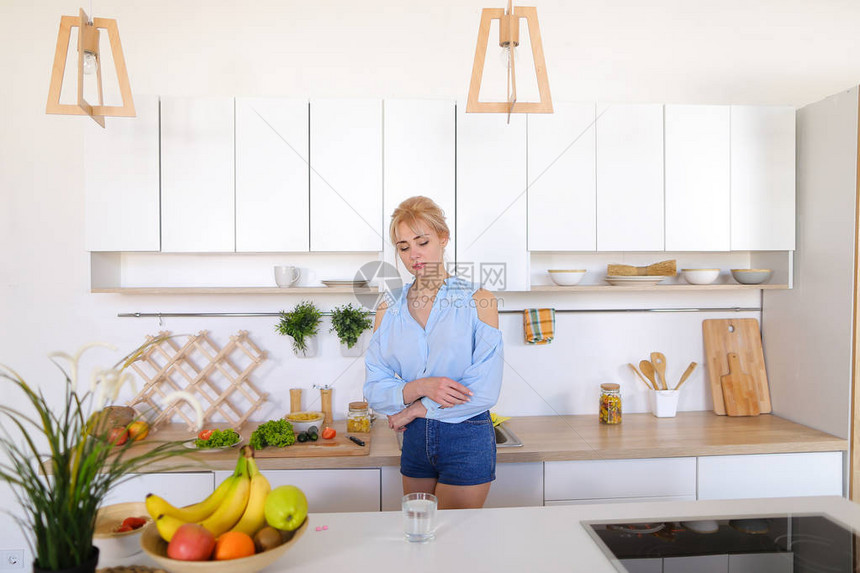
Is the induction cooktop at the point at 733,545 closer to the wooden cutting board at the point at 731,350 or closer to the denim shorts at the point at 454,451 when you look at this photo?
the denim shorts at the point at 454,451

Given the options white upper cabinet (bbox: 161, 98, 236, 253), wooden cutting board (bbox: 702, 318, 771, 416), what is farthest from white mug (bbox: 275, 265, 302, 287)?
wooden cutting board (bbox: 702, 318, 771, 416)

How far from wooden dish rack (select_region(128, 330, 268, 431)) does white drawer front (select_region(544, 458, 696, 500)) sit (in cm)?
130

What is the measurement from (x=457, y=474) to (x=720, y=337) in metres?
1.70

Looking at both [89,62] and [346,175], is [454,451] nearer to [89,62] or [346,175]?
[346,175]

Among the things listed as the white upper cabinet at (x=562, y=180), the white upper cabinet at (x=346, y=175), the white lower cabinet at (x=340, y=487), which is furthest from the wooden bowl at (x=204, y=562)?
the white upper cabinet at (x=562, y=180)

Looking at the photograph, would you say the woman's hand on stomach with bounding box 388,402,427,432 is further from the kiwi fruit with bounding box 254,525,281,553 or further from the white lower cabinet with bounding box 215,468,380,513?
the kiwi fruit with bounding box 254,525,281,553

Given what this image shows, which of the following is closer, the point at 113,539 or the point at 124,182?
the point at 113,539

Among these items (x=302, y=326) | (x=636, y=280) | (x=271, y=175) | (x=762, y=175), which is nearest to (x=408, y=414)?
(x=302, y=326)

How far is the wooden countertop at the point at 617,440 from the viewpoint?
6.91ft

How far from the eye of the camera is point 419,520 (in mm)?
1202

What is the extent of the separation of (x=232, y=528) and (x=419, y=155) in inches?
64.7

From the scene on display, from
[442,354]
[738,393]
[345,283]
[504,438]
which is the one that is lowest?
[504,438]

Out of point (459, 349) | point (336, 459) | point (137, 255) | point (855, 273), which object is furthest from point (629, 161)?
point (137, 255)

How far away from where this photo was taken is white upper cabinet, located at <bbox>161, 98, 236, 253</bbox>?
231 cm
